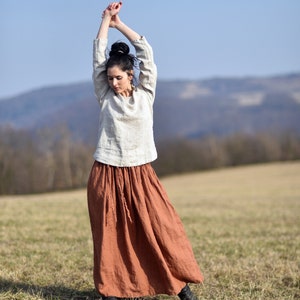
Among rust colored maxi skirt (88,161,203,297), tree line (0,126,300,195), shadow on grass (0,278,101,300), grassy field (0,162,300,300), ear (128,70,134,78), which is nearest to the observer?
rust colored maxi skirt (88,161,203,297)

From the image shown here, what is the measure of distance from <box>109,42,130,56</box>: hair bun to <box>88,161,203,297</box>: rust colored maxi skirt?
3.21 feet

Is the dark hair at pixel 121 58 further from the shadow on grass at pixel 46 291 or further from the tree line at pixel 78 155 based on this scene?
the tree line at pixel 78 155

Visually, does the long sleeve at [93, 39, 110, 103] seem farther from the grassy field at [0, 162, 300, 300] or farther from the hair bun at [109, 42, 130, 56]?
the grassy field at [0, 162, 300, 300]

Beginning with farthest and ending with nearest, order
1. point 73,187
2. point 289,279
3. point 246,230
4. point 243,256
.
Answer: point 73,187
point 246,230
point 243,256
point 289,279

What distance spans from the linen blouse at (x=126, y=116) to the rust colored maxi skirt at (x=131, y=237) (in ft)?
0.39

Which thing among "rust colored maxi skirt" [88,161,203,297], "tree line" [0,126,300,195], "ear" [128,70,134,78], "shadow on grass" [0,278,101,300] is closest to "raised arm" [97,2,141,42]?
Result: "ear" [128,70,134,78]

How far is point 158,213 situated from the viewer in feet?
17.0

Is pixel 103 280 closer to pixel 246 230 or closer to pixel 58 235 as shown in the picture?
pixel 58 235

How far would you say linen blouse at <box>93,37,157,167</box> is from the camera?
5.14 m

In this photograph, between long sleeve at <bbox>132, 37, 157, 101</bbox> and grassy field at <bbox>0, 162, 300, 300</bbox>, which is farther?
grassy field at <bbox>0, 162, 300, 300</bbox>

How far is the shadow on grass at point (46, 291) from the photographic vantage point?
5.64 m

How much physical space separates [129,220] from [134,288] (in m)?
0.58

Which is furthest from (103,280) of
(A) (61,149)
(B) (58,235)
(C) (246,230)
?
(A) (61,149)

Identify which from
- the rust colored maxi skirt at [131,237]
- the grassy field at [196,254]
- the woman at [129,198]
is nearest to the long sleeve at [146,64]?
the woman at [129,198]
